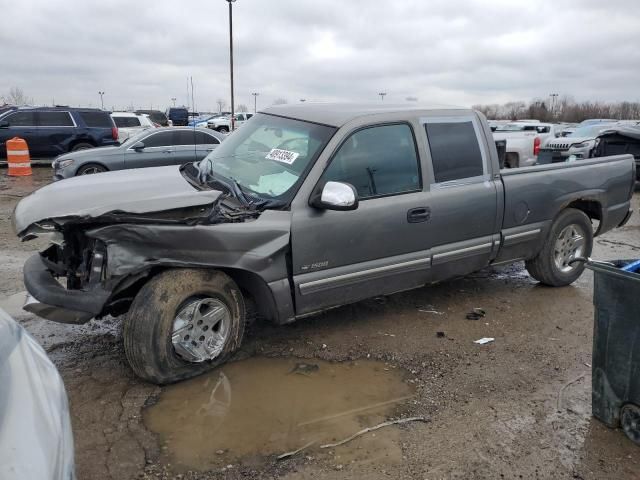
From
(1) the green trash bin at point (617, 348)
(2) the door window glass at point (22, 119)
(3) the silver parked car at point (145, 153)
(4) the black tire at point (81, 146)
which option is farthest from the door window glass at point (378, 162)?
(2) the door window glass at point (22, 119)

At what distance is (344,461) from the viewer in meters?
2.89

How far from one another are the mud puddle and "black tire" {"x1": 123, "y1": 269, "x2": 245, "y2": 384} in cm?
15

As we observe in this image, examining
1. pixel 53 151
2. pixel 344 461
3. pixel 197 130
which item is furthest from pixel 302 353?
pixel 53 151

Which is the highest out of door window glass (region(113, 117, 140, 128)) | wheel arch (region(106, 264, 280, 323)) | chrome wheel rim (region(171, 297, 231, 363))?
door window glass (region(113, 117, 140, 128))

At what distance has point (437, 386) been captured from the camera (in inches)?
146

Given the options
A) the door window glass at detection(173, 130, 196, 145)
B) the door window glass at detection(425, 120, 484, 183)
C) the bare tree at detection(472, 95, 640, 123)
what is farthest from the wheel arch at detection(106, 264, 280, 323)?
the bare tree at detection(472, 95, 640, 123)

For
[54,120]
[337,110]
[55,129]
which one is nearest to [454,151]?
[337,110]

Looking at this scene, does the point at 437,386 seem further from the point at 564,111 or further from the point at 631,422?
the point at 564,111

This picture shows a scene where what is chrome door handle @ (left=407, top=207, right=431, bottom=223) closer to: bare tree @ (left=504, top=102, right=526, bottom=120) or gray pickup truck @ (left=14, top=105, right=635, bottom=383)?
gray pickup truck @ (left=14, top=105, right=635, bottom=383)

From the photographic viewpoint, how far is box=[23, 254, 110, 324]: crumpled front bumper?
3342mm

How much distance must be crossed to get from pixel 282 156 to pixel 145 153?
8.36m

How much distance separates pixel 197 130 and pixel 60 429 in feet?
37.8

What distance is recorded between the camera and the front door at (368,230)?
12.8 feet

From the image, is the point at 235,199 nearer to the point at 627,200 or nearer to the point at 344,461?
the point at 344,461
